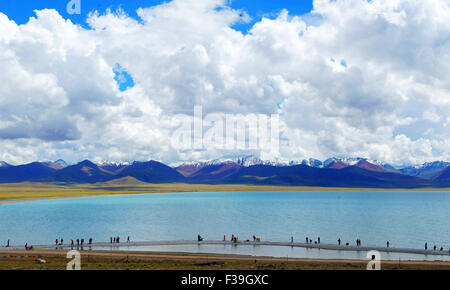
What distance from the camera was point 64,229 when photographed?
101812mm

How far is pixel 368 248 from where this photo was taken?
70.2 m
